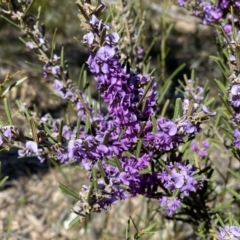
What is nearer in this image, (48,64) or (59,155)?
(59,155)

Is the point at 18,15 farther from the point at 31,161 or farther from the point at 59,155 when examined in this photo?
the point at 31,161

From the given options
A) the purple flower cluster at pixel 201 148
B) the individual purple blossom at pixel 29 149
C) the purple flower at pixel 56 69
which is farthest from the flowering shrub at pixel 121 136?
the purple flower cluster at pixel 201 148

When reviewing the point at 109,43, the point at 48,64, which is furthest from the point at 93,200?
the point at 48,64

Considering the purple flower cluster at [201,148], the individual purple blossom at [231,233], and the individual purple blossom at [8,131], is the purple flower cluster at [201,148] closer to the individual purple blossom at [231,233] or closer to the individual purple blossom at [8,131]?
the individual purple blossom at [231,233]

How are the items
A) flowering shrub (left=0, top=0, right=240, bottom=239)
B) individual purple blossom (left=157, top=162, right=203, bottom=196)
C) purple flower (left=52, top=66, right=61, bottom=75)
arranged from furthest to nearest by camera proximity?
purple flower (left=52, top=66, right=61, bottom=75) < individual purple blossom (left=157, top=162, right=203, bottom=196) < flowering shrub (left=0, top=0, right=240, bottom=239)

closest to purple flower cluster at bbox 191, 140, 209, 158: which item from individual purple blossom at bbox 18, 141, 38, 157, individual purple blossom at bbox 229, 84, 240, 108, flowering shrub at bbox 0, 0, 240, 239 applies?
flowering shrub at bbox 0, 0, 240, 239

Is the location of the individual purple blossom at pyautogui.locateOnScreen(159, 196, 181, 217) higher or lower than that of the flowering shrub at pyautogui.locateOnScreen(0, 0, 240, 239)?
lower

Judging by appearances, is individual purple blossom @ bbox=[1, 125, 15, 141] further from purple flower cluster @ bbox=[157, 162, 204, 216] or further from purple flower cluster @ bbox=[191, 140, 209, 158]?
purple flower cluster @ bbox=[191, 140, 209, 158]

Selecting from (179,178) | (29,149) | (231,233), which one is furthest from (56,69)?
(231,233)

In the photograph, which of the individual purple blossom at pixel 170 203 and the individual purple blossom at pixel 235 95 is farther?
the individual purple blossom at pixel 170 203

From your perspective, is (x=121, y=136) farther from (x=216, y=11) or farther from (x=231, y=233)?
(x=216, y=11)

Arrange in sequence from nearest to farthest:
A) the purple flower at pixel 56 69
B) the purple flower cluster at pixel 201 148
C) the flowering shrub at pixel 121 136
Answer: the flowering shrub at pixel 121 136 → the purple flower at pixel 56 69 → the purple flower cluster at pixel 201 148
